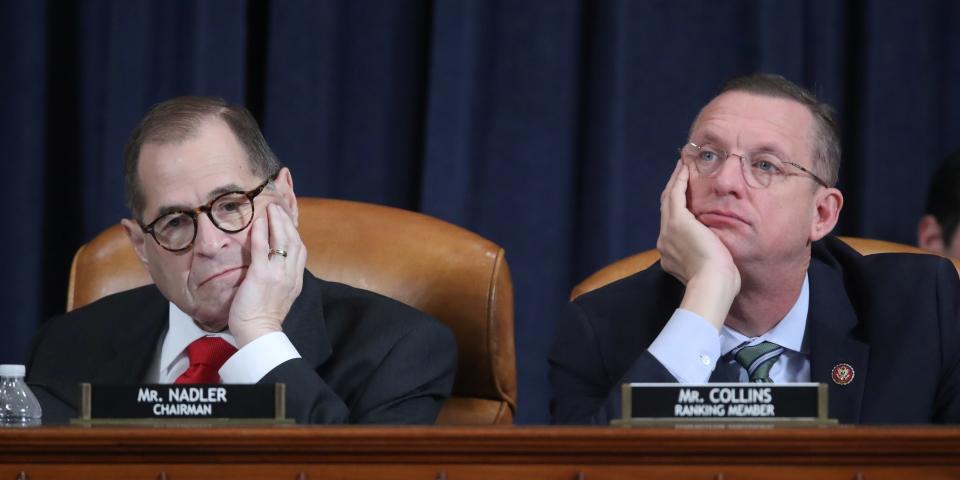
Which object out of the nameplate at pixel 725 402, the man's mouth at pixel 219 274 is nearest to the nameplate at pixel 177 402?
the nameplate at pixel 725 402

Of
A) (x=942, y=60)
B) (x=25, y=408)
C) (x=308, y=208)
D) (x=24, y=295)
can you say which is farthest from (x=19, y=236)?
(x=942, y=60)

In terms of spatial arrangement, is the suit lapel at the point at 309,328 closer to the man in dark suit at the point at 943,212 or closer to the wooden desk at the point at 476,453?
the wooden desk at the point at 476,453

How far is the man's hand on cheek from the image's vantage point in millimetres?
1962

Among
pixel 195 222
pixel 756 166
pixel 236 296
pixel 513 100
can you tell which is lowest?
pixel 236 296

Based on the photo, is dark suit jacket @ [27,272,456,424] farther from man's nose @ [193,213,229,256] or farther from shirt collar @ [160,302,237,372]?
man's nose @ [193,213,229,256]

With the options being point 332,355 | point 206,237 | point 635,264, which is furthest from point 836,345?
point 206,237

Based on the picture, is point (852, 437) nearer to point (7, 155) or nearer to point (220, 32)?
point (220, 32)

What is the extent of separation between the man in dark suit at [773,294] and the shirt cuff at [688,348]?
0.02m

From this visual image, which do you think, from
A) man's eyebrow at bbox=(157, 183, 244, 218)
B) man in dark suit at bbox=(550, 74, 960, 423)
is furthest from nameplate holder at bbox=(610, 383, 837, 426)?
man's eyebrow at bbox=(157, 183, 244, 218)

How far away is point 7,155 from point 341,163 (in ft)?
2.70

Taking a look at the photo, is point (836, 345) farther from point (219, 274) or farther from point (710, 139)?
point (219, 274)

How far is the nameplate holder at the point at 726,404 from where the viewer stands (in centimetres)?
133

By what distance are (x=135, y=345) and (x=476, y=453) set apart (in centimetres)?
113

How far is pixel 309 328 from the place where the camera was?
6.74 ft
